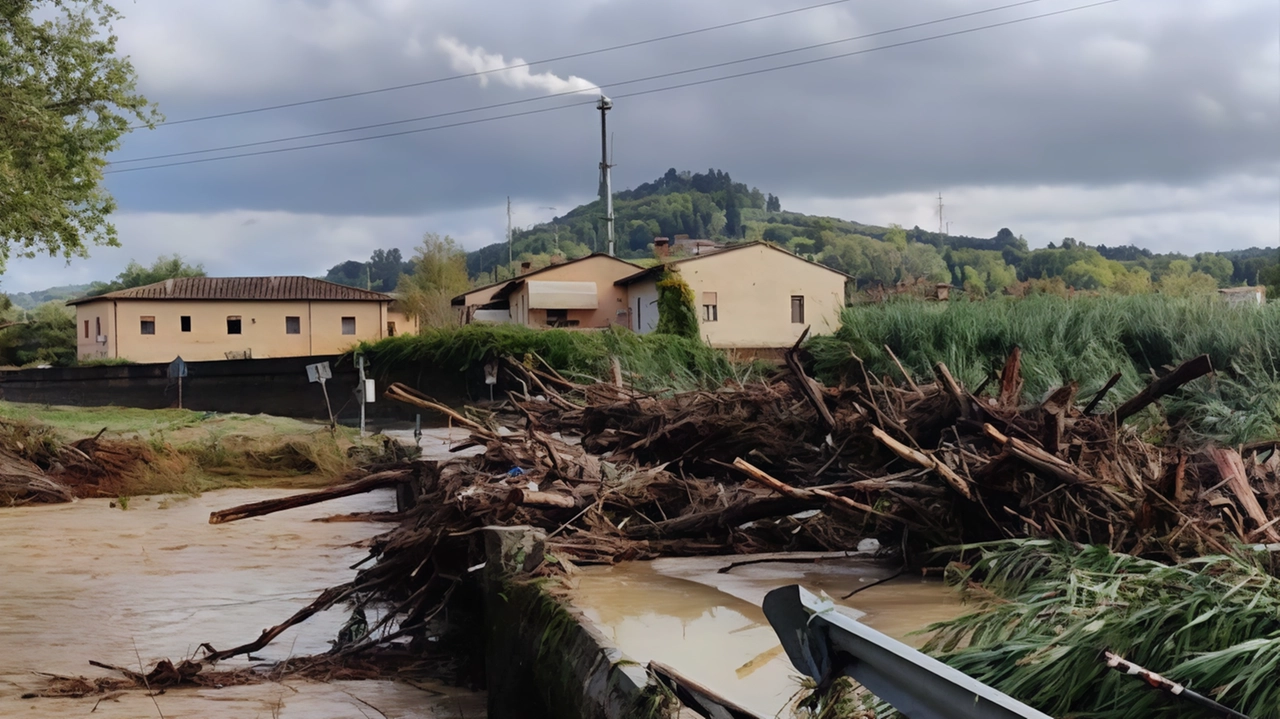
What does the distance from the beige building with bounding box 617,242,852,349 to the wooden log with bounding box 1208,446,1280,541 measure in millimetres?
33930

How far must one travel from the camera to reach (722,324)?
134 ft

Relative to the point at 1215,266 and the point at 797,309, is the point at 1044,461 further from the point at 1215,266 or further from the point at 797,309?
the point at 1215,266

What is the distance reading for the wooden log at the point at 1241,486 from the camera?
4.74m

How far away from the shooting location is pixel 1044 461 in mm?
5277

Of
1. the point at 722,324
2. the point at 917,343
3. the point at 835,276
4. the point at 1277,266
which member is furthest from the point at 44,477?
the point at 1277,266

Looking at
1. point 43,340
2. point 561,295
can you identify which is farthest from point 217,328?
point 561,295

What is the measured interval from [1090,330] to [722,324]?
92.4 ft

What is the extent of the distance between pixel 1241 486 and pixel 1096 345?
778cm

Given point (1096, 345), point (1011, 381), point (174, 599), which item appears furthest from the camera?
point (1096, 345)

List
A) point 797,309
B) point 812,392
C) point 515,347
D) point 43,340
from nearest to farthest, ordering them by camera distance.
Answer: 1. point 812,392
2. point 515,347
3. point 797,309
4. point 43,340

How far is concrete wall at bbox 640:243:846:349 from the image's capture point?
40.2 m

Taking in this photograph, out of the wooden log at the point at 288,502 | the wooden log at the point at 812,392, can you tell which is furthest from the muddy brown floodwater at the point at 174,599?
the wooden log at the point at 812,392

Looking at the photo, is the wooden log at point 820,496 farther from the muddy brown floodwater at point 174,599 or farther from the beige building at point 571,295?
the beige building at point 571,295

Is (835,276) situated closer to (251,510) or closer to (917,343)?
(917,343)
